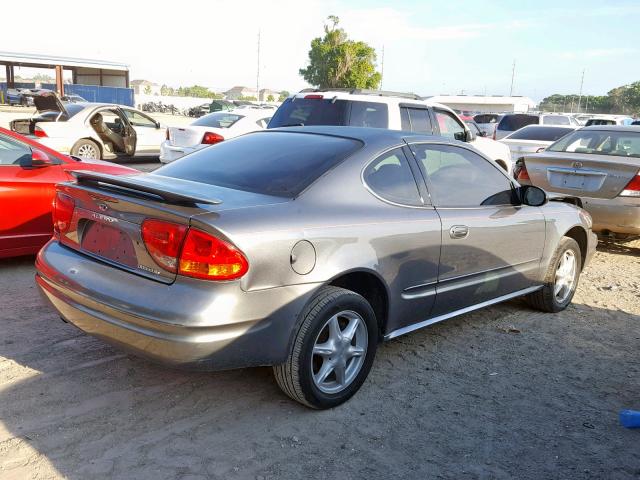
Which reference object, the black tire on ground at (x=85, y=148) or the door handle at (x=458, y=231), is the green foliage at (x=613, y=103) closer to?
the black tire on ground at (x=85, y=148)

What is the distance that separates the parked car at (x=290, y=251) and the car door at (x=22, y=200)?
2.24 m

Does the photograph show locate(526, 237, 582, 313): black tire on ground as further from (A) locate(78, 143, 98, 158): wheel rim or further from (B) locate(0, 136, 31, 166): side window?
(A) locate(78, 143, 98, 158): wheel rim

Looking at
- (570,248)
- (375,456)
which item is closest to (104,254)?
(375,456)

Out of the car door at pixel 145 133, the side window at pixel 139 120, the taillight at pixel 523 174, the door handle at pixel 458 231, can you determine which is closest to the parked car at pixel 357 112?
the taillight at pixel 523 174

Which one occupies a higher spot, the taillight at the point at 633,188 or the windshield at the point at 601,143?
the windshield at the point at 601,143

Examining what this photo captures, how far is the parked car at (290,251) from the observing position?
3016 mm

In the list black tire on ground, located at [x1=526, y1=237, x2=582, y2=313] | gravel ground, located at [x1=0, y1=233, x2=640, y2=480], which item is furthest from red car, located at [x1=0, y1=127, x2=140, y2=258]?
black tire on ground, located at [x1=526, y1=237, x2=582, y2=313]

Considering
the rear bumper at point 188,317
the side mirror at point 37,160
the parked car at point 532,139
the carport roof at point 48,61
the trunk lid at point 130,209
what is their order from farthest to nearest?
the carport roof at point 48,61 → the parked car at point 532,139 → the side mirror at point 37,160 → the trunk lid at point 130,209 → the rear bumper at point 188,317

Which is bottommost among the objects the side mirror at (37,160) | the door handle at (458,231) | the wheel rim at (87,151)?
the wheel rim at (87,151)

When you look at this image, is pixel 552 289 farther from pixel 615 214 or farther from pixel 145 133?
pixel 145 133

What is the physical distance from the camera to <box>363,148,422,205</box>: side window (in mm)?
3857

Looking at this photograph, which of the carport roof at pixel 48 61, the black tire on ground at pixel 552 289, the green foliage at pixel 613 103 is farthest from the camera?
the green foliage at pixel 613 103

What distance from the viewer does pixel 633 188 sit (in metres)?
7.10

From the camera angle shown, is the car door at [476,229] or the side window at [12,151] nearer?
the car door at [476,229]
